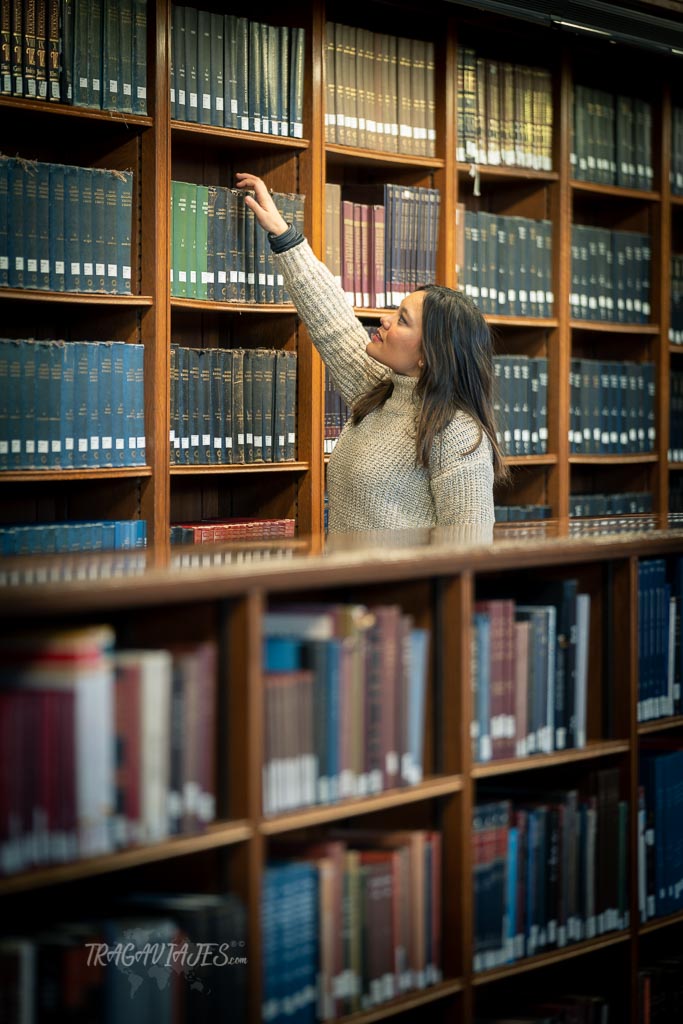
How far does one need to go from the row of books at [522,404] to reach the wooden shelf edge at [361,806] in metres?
2.52

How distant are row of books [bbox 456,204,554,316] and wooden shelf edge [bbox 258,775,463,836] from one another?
2.57m

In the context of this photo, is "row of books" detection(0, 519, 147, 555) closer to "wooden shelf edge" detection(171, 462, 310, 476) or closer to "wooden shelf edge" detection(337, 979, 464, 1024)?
"wooden shelf edge" detection(171, 462, 310, 476)

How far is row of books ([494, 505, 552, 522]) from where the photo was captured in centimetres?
447

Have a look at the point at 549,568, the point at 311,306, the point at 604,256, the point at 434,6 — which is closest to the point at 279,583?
the point at 549,568

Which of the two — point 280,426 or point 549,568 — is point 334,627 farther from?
point 280,426

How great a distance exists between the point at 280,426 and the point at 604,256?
5.13 feet

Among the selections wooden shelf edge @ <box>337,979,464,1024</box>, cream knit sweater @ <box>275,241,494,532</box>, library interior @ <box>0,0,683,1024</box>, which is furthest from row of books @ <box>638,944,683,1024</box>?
cream knit sweater @ <box>275,241,494,532</box>

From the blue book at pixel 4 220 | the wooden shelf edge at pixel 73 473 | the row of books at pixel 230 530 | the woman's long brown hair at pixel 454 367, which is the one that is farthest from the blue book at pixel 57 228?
the woman's long brown hair at pixel 454 367

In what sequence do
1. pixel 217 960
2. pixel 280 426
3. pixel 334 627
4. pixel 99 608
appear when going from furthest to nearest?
1. pixel 280 426
2. pixel 334 627
3. pixel 217 960
4. pixel 99 608

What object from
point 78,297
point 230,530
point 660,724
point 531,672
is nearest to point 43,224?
point 78,297

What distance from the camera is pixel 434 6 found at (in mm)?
4078

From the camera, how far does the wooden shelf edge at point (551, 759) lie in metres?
2.05

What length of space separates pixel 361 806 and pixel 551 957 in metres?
0.55

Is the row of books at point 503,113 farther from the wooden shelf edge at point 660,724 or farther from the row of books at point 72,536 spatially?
the wooden shelf edge at point 660,724
